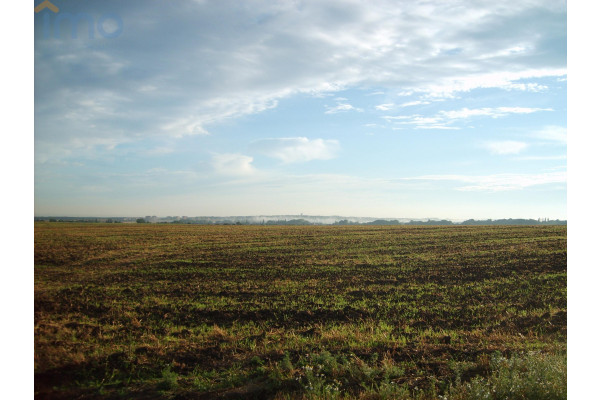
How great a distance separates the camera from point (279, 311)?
5.94m

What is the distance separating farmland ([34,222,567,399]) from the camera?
4.93 m

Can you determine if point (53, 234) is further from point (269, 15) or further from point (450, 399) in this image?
point (450, 399)

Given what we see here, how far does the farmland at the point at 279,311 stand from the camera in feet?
16.2

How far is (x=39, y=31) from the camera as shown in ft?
18.8

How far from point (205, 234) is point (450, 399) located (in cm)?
472

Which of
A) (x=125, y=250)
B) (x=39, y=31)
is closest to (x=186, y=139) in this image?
(x=125, y=250)

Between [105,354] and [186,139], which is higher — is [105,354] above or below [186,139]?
below

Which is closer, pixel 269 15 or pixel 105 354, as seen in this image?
pixel 105 354

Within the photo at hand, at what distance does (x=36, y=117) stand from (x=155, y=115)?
162cm

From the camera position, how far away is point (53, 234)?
5.82m
